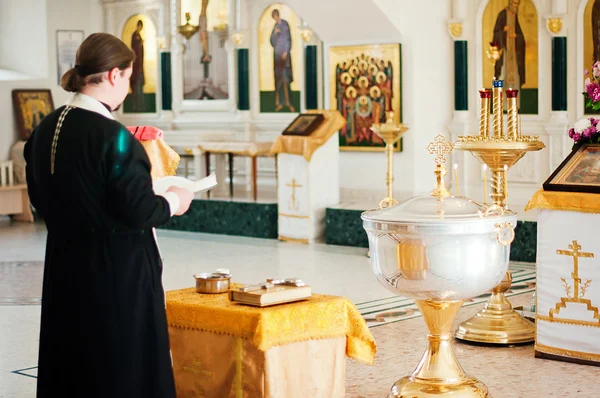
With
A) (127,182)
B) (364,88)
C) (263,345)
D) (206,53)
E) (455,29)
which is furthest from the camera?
(206,53)

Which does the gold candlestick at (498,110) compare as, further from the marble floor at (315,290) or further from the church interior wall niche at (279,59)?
the church interior wall niche at (279,59)

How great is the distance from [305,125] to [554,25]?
119 inches

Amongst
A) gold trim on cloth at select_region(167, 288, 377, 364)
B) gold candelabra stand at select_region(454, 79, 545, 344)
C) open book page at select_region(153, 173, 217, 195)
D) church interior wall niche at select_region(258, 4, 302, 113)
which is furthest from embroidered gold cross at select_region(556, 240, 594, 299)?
church interior wall niche at select_region(258, 4, 302, 113)

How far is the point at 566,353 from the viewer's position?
18.9ft

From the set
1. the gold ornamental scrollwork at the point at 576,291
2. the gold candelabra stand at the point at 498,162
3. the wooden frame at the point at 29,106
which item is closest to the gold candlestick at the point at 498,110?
the gold candelabra stand at the point at 498,162

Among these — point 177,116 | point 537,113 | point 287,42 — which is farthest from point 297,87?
point 537,113

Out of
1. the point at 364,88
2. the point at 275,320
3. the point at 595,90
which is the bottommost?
the point at 275,320

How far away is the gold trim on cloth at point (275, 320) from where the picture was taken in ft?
14.4

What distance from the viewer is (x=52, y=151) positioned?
3455 mm

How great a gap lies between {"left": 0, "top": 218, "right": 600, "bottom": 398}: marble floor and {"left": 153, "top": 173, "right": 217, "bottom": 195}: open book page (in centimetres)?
175

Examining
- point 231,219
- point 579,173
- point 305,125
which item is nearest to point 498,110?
point 579,173

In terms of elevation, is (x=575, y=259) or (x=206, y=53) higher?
(x=206, y=53)

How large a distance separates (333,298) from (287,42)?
1057 centimetres

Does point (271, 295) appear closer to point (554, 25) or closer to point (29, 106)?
point (554, 25)
